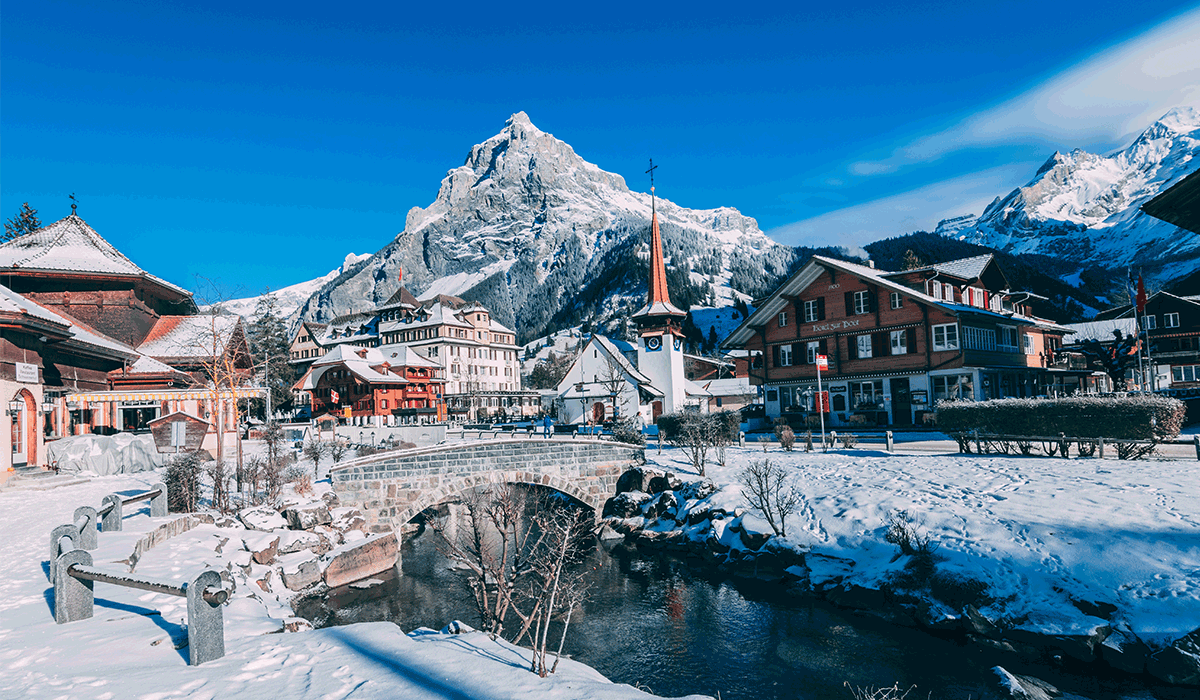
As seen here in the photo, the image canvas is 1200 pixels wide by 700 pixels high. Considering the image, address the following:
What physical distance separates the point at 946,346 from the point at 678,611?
27481mm

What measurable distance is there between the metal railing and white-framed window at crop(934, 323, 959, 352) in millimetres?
38040

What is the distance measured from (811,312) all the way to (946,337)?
8.73 metres

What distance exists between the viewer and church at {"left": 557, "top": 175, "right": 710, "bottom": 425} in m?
50.7

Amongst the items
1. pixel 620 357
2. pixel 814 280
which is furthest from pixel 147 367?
pixel 814 280

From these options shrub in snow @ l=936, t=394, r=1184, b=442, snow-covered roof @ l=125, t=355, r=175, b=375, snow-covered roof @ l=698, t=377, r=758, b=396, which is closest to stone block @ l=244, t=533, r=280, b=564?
snow-covered roof @ l=125, t=355, r=175, b=375

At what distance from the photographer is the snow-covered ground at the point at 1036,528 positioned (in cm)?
1277

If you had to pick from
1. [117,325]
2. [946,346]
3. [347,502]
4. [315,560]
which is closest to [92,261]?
[117,325]

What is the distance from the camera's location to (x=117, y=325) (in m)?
38.2

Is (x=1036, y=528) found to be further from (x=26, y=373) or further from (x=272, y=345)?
(x=272, y=345)

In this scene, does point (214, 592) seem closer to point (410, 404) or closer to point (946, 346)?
point (946, 346)

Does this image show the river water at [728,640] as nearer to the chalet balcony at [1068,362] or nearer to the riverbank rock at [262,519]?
the riverbank rock at [262,519]

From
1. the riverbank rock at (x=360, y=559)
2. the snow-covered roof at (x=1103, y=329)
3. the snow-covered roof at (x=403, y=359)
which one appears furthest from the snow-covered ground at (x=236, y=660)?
the snow-covered roof at (x=1103, y=329)

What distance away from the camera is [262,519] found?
760 inches

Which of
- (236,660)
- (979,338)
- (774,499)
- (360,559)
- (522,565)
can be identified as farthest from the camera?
(979,338)
